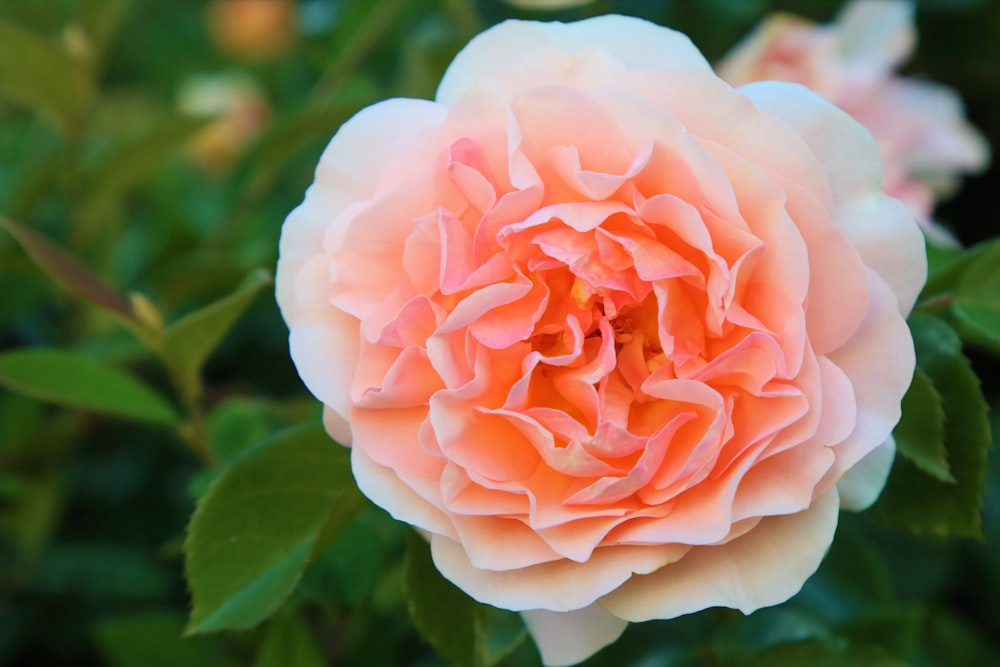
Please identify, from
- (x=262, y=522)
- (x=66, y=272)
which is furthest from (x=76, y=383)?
(x=262, y=522)

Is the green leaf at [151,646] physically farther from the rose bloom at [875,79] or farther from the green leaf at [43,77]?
the rose bloom at [875,79]

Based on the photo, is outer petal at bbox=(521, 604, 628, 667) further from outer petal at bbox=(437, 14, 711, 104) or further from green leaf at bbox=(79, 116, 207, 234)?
green leaf at bbox=(79, 116, 207, 234)

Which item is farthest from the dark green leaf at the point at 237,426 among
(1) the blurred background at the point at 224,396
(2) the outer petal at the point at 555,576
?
(2) the outer petal at the point at 555,576

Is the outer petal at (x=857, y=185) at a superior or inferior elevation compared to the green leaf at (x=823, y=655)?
superior

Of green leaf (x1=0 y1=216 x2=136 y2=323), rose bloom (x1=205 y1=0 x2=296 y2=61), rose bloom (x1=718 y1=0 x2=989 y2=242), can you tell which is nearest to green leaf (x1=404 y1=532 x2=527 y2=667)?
green leaf (x1=0 y1=216 x2=136 y2=323)

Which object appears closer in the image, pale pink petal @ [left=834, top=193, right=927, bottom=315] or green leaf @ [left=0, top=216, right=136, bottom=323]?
pale pink petal @ [left=834, top=193, right=927, bottom=315]

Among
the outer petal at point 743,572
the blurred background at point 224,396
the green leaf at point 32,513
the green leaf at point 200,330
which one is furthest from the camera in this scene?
the green leaf at point 32,513
